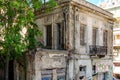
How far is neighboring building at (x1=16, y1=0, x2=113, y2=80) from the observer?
45.7ft

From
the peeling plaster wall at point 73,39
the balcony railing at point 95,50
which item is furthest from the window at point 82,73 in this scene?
the balcony railing at point 95,50

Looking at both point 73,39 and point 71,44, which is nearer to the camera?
point 71,44

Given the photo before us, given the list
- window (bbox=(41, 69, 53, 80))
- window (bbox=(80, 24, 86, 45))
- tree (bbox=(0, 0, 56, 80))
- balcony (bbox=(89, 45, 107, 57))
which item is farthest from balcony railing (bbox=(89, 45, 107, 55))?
tree (bbox=(0, 0, 56, 80))

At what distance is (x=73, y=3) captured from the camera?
51.8 feet

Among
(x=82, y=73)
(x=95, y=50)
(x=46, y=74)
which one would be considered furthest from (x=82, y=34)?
(x=46, y=74)

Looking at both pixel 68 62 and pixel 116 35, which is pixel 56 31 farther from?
pixel 116 35

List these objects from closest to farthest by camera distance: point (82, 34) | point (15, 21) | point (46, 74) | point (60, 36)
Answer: point (15, 21)
point (46, 74)
point (60, 36)
point (82, 34)

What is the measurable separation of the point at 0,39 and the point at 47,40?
602 cm

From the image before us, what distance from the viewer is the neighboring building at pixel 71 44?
13.9m

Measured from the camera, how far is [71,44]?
51.7ft

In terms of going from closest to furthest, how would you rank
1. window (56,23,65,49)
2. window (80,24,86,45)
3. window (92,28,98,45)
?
window (56,23,65,49) < window (80,24,86,45) < window (92,28,98,45)

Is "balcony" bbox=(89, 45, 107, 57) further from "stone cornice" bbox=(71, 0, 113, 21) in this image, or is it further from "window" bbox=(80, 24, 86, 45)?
"stone cornice" bbox=(71, 0, 113, 21)

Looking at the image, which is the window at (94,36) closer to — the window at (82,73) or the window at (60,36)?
the window at (82,73)

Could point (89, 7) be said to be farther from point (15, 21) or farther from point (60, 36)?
point (15, 21)
